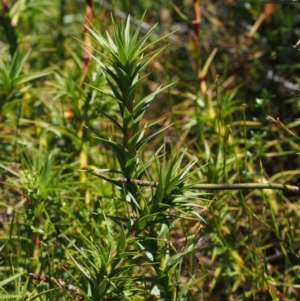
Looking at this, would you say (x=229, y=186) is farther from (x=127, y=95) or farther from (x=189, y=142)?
(x=189, y=142)

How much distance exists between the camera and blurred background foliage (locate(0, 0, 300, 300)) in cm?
121

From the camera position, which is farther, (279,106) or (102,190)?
(279,106)

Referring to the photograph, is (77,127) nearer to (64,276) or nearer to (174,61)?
(64,276)

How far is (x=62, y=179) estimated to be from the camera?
1347mm

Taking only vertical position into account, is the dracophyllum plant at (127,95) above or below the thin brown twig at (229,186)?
above

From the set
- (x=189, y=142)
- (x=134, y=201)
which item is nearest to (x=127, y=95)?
(x=134, y=201)

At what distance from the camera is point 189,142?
1.64 metres

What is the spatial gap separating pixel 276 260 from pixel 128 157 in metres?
0.57

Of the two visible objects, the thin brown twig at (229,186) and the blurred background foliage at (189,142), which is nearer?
the thin brown twig at (229,186)

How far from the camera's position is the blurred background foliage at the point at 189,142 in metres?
1.21

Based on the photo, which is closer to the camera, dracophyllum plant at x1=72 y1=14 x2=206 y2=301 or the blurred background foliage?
dracophyllum plant at x1=72 y1=14 x2=206 y2=301

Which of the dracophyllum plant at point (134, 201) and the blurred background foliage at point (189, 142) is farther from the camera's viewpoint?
the blurred background foliage at point (189, 142)

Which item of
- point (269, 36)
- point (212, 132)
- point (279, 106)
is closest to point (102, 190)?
point (212, 132)

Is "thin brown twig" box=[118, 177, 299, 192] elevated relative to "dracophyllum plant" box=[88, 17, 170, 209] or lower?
lower
